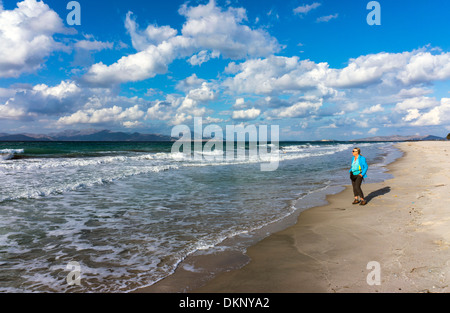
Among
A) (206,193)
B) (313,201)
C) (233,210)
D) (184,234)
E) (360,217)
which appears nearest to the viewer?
(184,234)

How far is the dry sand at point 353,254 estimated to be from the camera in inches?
151

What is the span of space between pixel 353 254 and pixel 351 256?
121 mm

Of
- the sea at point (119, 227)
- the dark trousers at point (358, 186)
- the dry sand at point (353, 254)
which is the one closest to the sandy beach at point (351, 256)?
the dry sand at point (353, 254)

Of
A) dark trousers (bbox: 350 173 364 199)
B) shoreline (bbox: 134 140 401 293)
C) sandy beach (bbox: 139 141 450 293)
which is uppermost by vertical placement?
dark trousers (bbox: 350 173 364 199)

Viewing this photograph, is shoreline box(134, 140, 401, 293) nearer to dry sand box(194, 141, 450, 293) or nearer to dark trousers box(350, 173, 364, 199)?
dry sand box(194, 141, 450, 293)

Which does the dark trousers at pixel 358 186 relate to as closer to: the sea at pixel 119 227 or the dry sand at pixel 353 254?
the dry sand at pixel 353 254

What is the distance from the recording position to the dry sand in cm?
384

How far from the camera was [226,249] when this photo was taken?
5.52m

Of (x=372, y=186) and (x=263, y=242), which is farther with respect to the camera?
(x=372, y=186)

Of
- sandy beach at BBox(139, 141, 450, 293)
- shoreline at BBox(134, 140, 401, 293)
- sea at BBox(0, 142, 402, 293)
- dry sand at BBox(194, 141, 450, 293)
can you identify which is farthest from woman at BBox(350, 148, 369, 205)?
shoreline at BBox(134, 140, 401, 293)

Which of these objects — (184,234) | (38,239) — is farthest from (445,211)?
(38,239)

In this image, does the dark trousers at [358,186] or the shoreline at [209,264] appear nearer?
the shoreline at [209,264]
